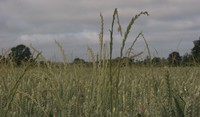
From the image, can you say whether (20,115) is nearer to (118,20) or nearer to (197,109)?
(197,109)

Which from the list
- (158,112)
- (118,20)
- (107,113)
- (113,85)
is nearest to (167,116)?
(158,112)

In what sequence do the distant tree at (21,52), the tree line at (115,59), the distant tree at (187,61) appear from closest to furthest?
the tree line at (115,59) → the distant tree at (21,52) → the distant tree at (187,61)

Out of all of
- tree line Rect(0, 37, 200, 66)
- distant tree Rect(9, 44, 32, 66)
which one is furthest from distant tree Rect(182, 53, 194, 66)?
distant tree Rect(9, 44, 32, 66)

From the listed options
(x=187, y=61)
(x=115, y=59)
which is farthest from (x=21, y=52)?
(x=187, y=61)

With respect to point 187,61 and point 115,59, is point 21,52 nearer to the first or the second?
point 115,59

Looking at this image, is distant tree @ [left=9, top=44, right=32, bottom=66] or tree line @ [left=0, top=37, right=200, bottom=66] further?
distant tree @ [left=9, top=44, right=32, bottom=66]

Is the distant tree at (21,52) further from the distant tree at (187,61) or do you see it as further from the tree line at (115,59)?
the distant tree at (187,61)

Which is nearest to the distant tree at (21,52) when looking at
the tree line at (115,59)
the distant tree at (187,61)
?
the tree line at (115,59)

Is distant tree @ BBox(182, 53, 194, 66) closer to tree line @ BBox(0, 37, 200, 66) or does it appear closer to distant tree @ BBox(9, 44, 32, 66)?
tree line @ BBox(0, 37, 200, 66)

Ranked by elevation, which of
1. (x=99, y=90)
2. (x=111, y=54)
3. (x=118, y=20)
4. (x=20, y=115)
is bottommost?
(x=20, y=115)

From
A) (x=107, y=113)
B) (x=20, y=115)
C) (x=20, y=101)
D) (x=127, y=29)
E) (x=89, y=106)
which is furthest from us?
(x=20, y=101)

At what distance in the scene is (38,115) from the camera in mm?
2256

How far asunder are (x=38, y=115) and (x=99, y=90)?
846mm

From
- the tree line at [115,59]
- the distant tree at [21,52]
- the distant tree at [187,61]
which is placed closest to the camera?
the tree line at [115,59]
